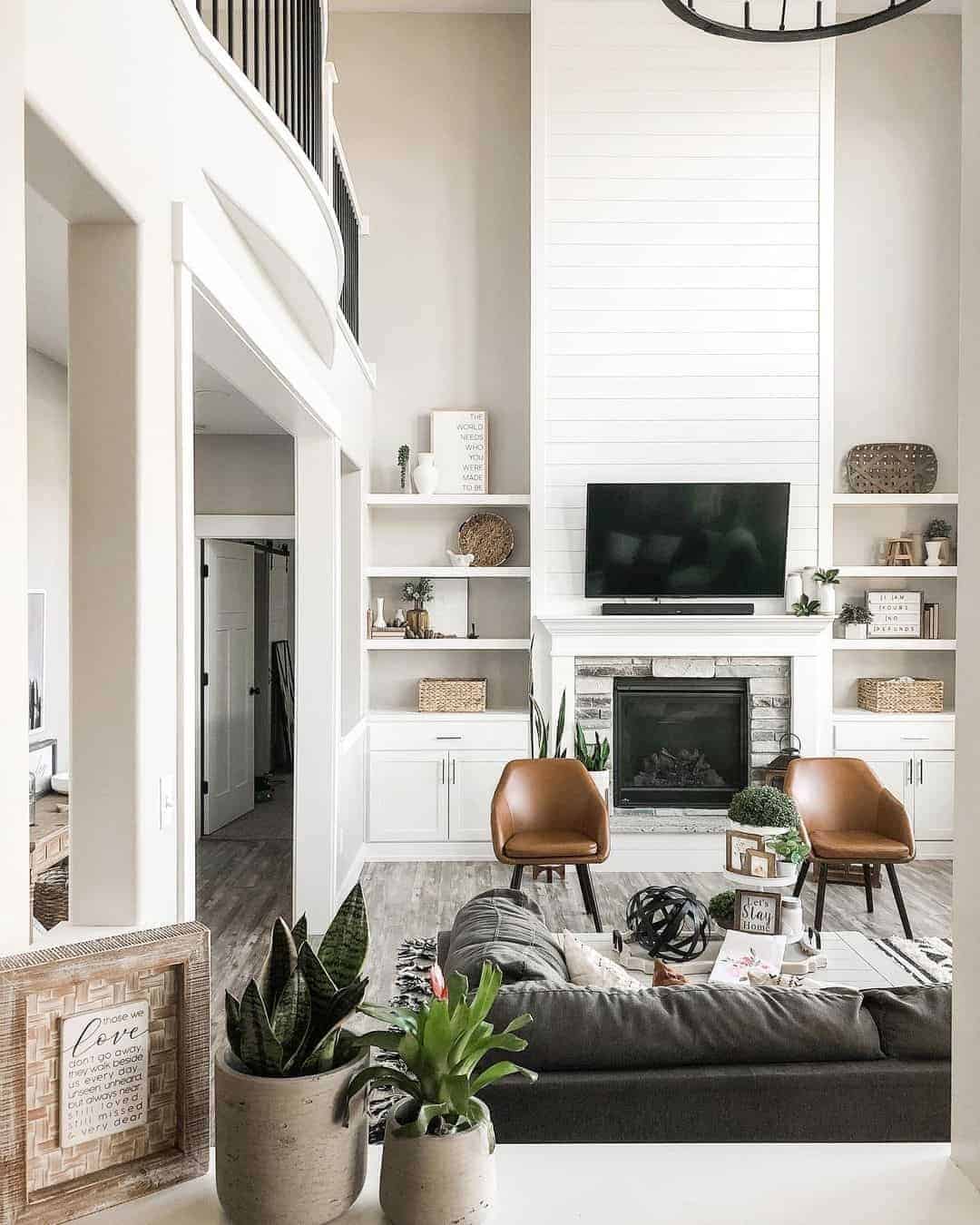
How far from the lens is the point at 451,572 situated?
603cm

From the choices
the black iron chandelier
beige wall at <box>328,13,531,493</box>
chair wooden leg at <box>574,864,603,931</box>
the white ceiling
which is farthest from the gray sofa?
beige wall at <box>328,13,531,493</box>

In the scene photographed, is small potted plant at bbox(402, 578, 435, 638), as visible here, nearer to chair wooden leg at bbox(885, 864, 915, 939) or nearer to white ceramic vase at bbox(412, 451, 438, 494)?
white ceramic vase at bbox(412, 451, 438, 494)

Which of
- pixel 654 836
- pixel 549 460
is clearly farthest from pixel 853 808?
pixel 549 460

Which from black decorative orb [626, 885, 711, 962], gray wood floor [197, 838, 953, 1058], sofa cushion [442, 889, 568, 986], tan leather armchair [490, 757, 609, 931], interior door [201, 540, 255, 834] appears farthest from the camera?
interior door [201, 540, 255, 834]

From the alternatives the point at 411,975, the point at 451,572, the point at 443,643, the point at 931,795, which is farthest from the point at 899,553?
the point at 411,975

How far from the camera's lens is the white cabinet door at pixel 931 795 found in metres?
5.91

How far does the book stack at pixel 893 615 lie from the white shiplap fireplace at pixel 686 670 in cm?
61

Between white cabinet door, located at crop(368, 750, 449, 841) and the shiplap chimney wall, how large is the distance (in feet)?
3.85

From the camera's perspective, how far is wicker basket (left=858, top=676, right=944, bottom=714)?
5.96 m

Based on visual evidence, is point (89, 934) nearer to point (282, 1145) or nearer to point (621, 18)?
point (282, 1145)

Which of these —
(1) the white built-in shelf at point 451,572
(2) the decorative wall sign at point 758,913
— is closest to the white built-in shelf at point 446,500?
(1) the white built-in shelf at point 451,572

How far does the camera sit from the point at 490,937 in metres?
2.49

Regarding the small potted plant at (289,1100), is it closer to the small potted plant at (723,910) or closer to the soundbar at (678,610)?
the small potted plant at (723,910)

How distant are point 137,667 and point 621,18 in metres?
5.55
